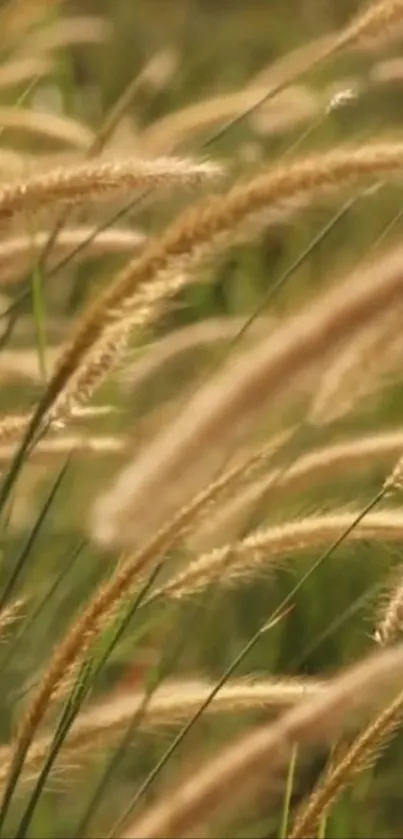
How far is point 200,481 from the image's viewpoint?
0.50 m

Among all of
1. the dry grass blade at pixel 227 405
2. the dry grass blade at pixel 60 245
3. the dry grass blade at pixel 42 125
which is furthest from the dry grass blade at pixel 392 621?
the dry grass blade at pixel 42 125

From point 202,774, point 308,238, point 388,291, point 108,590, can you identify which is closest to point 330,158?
point 388,291

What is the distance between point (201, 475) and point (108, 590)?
58 mm

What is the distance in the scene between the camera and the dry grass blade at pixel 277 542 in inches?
23.3

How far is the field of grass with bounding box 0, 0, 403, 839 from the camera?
45 cm

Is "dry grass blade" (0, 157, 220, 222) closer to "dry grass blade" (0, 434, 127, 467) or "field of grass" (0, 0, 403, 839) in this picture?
"field of grass" (0, 0, 403, 839)

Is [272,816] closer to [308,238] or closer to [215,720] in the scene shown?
[215,720]

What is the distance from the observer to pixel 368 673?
614 mm

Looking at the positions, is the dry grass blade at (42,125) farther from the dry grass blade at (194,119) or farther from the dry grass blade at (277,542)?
the dry grass blade at (277,542)

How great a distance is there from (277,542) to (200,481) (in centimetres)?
11

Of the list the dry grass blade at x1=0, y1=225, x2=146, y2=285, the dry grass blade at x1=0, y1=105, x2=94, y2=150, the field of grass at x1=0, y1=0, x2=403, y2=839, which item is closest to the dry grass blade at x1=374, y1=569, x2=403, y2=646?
the field of grass at x1=0, y1=0, x2=403, y2=839

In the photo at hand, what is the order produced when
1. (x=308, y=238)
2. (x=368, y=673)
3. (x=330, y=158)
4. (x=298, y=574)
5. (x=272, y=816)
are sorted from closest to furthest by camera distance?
(x=330, y=158) < (x=368, y=673) < (x=272, y=816) < (x=298, y=574) < (x=308, y=238)

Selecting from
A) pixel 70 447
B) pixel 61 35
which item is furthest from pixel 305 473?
pixel 61 35

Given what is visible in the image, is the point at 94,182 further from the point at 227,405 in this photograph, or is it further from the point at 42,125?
the point at 42,125
